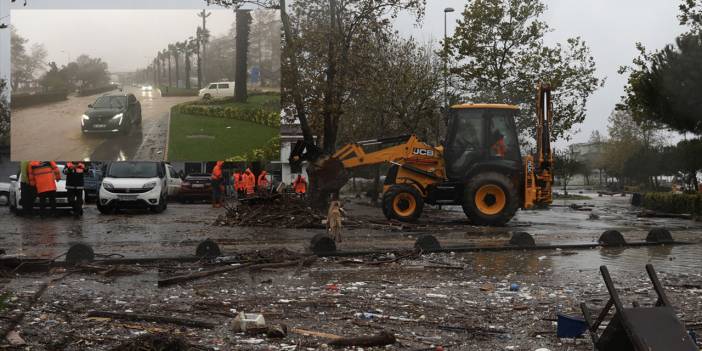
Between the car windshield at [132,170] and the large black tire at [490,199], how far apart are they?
32.0 feet

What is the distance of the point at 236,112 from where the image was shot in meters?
22.1

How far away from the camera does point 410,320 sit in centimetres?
732

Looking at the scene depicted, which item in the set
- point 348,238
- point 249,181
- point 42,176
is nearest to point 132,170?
point 42,176

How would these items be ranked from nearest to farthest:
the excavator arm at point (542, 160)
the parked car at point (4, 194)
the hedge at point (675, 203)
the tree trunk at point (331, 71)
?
the excavator arm at point (542, 160) < the tree trunk at point (331, 71) < the hedge at point (675, 203) < the parked car at point (4, 194)

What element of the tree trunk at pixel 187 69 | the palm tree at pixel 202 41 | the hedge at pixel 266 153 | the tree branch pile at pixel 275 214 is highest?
the palm tree at pixel 202 41

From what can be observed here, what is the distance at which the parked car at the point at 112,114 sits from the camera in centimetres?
2086

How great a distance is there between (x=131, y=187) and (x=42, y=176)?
2.62 metres

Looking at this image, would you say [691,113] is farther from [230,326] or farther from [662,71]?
[230,326]

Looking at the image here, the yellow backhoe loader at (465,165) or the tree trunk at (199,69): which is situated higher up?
the tree trunk at (199,69)

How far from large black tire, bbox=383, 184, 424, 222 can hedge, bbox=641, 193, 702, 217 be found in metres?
10.6

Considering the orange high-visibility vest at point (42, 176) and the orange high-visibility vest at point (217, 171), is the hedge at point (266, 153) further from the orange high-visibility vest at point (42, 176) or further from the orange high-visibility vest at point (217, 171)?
the orange high-visibility vest at point (42, 176)

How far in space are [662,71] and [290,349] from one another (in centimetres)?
2261

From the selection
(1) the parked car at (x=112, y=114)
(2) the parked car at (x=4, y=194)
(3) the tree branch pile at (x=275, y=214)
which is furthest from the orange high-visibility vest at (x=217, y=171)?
(2) the parked car at (x=4, y=194)

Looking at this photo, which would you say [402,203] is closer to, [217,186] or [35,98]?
[35,98]
